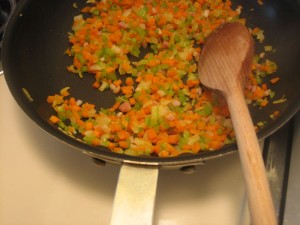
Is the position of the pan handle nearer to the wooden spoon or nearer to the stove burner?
the wooden spoon

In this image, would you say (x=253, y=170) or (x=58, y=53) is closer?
(x=253, y=170)

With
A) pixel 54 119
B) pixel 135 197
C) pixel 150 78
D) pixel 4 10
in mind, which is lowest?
pixel 135 197

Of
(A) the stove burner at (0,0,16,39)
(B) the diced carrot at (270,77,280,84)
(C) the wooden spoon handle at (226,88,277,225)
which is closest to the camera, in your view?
(C) the wooden spoon handle at (226,88,277,225)

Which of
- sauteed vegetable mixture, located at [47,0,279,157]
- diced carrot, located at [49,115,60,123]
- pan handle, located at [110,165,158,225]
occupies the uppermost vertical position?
sauteed vegetable mixture, located at [47,0,279,157]

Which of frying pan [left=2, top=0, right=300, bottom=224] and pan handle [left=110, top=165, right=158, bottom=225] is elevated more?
frying pan [left=2, top=0, right=300, bottom=224]

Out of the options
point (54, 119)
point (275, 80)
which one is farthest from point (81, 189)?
point (275, 80)

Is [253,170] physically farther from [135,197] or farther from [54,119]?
[54,119]

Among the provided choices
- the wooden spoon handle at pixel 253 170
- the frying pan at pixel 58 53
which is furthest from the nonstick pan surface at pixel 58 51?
the wooden spoon handle at pixel 253 170

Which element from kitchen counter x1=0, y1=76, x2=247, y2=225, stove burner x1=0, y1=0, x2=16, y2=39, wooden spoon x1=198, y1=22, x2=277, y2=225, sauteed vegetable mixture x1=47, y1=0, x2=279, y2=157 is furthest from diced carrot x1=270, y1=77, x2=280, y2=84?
stove burner x1=0, y1=0, x2=16, y2=39

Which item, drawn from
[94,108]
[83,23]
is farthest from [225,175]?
[83,23]
